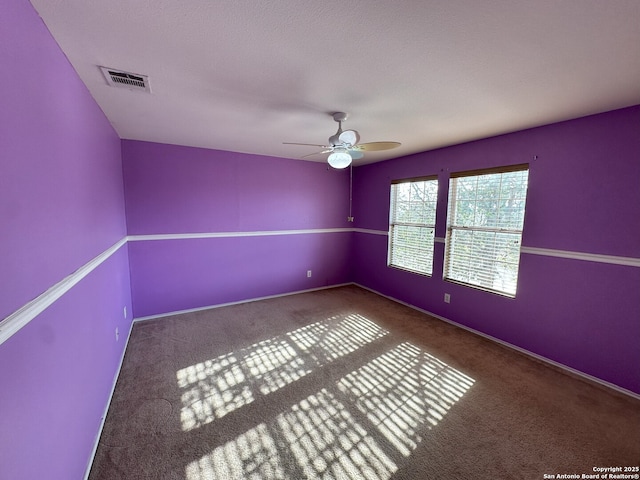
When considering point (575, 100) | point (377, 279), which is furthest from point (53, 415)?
point (377, 279)

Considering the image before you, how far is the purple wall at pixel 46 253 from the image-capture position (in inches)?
34.5

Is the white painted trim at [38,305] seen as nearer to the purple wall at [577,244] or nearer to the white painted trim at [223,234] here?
the white painted trim at [223,234]

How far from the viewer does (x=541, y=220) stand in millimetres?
2615

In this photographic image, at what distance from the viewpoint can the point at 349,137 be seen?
2.12 metres

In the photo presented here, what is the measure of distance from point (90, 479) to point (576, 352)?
378 centimetres

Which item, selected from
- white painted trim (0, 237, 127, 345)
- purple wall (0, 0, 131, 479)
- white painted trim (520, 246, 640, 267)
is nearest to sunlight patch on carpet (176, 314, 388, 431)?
purple wall (0, 0, 131, 479)

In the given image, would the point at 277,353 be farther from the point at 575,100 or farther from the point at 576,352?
the point at 575,100

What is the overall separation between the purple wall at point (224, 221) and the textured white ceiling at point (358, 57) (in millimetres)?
1110

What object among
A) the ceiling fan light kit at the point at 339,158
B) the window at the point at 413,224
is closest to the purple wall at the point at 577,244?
the window at the point at 413,224

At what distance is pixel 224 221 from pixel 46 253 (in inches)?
110

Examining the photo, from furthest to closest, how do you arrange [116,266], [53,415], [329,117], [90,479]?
[116,266], [329,117], [90,479], [53,415]

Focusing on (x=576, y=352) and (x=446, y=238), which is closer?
(x=576, y=352)

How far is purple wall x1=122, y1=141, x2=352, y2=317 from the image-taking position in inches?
133

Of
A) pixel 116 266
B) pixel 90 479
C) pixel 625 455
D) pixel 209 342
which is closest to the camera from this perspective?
pixel 90 479
